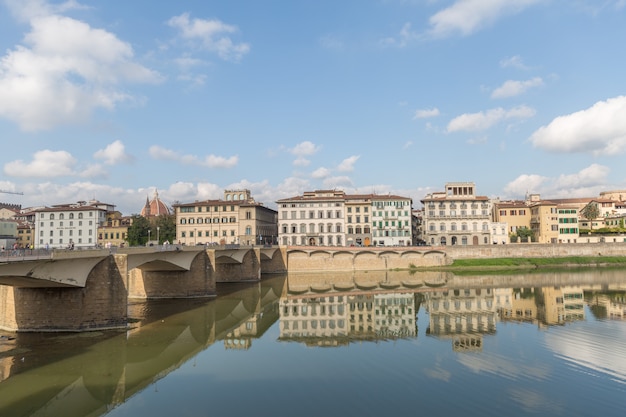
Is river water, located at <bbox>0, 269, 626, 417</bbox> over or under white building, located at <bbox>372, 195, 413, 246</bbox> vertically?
under

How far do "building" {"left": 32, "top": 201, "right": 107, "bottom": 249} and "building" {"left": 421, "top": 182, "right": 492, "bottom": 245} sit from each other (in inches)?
2411

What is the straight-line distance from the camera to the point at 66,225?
81250 millimetres

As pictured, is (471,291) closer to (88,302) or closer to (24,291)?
(88,302)

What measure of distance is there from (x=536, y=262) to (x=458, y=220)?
14632 mm

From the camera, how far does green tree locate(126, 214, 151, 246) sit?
78500 millimetres

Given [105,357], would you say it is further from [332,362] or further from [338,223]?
[338,223]

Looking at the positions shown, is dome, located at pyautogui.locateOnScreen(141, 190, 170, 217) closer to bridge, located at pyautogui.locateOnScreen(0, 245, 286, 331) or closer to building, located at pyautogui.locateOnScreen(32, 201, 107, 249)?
building, located at pyautogui.locateOnScreen(32, 201, 107, 249)

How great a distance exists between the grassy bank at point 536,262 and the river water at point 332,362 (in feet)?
91.9

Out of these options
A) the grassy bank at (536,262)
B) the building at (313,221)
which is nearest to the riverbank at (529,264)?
the grassy bank at (536,262)

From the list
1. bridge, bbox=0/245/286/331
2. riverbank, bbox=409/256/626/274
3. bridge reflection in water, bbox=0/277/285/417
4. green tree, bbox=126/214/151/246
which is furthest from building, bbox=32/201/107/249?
riverbank, bbox=409/256/626/274

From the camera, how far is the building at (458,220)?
7869 cm

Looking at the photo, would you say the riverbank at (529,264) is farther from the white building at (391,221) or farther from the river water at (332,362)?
the river water at (332,362)

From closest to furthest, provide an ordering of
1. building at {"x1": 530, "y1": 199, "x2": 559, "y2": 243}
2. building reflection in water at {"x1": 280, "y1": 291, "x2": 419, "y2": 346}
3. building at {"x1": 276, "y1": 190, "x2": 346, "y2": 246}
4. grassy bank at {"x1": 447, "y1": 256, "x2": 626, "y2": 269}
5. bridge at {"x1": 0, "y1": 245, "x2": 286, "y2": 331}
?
1. bridge at {"x1": 0, "y1": 245, "x2": 286, "y2": 331}
2. building reflection in water at {"x1": 280, "y1": 291, "x2": 419, "y2": 346}
3. grassy bank at {"x1": 447, "y1": 256, "x2": 626, "y2": 269}
4. building at {"x1": 276, "y1": 190, "x2": 346, "y2": 246}
5. building at {"x1": 530, "y1": 199, "x2": 559, "y2": 243}

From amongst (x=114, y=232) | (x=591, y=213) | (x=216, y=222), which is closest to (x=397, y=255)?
(x=216, y=222)
